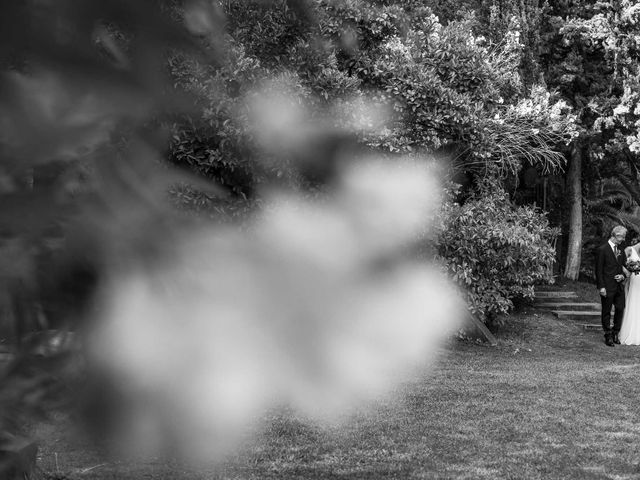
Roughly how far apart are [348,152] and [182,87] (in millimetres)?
347

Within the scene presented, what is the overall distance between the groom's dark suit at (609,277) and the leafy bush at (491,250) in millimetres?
778

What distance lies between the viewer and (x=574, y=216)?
65.8ft

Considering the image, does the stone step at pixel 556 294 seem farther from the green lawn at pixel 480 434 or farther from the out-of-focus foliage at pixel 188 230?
the out-of-focus foliage at pixel 188 230

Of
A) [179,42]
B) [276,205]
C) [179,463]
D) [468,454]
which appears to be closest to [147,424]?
[179,463]

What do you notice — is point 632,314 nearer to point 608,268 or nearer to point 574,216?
point 608,268

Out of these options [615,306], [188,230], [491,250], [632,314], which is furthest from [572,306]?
[188,230]

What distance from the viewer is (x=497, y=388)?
9.04m

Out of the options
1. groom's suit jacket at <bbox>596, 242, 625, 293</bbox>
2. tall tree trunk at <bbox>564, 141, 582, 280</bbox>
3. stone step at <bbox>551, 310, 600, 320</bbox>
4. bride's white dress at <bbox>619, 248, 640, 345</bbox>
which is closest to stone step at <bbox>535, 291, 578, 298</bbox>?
stone step at <bbox>551, 310, 600, 320</bbox>

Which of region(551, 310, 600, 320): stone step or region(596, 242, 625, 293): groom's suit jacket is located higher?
region(596, 242, 625, 293): groom's suit jacket

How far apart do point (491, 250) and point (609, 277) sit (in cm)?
203

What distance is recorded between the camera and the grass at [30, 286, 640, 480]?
571 centimetres

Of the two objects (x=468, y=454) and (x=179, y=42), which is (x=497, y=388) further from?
(x=179, y=42)

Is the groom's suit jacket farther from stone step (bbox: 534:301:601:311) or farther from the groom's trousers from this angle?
stone step (bbox: 534:301:601:311)

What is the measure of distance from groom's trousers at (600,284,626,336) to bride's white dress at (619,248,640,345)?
0.14 m
